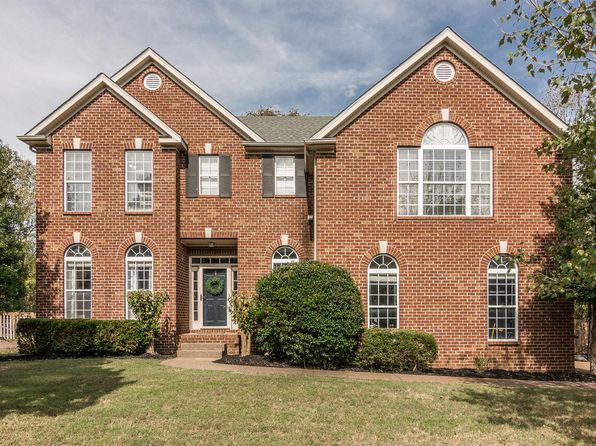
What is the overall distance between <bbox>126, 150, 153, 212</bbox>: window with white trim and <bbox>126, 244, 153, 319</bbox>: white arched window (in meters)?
1.32

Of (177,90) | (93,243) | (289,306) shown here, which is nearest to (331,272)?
(289,306)

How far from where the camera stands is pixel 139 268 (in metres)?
16.0

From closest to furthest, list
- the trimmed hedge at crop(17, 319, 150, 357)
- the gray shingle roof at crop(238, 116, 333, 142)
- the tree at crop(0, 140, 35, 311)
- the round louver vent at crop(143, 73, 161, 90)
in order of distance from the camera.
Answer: the trimmed hedge at crop(17, 319, 150, 357) < the round louver vent at crop(143, 73, 161, 90) < the gray shingle roof at crop(238, 116, 333, 142) < the tree at crop(0, 140, 35, 311)

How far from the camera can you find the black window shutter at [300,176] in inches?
668

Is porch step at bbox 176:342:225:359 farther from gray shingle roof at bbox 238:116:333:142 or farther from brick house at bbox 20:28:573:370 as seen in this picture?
gray shingle roof at bbox 238:116:333:142

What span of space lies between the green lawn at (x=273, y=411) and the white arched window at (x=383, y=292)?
132 inches

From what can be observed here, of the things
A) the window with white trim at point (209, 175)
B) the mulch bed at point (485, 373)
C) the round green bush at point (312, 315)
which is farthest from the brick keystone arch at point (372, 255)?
the window with white trim at point (209, 175)

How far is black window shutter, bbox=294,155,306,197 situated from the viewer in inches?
668

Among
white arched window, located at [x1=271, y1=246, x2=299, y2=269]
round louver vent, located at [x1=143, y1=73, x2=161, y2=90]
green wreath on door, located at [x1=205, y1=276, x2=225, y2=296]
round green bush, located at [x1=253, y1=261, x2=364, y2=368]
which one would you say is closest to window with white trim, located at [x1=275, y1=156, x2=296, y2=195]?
white arched window, located at [x1=271, y1=246, x2=299, y2=269]

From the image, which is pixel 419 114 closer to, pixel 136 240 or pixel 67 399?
pixel 136 240

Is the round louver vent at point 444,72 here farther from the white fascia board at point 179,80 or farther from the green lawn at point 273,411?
the green lawn at point 273,411

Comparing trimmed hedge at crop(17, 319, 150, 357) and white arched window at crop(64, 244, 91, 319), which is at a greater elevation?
white arched window at crop(64, 244, 91, 319)

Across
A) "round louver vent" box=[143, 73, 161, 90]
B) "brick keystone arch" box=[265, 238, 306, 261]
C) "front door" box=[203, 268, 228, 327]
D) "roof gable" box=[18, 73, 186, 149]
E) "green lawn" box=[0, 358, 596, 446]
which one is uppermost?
"round louver vent" box=[143, 73, 161, 90]

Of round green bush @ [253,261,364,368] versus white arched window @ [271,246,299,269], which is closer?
round green bush @ [253,261,364,368]
